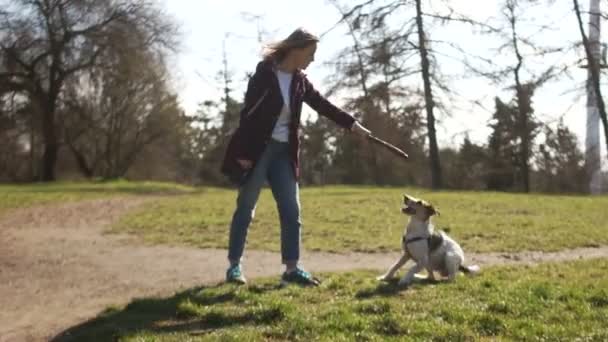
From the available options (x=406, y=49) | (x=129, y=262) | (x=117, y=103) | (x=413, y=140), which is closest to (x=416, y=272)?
(x=129, y=262)

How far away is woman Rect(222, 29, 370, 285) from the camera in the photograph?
5.85m

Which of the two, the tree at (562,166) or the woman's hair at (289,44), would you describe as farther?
the tree at (562,166)

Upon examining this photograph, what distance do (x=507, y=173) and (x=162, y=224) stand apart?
31586mm

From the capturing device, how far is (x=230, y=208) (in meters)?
17.7

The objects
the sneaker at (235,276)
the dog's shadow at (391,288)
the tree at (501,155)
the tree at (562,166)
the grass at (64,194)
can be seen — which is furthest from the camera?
the tree at (501,155)

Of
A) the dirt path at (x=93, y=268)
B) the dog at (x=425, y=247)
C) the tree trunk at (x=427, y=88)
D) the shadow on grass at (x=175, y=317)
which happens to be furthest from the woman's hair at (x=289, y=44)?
the tree trunk at (x=427, y=88)

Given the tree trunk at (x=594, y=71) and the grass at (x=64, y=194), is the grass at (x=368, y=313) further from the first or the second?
the tree trunk at (x=594, y=71)

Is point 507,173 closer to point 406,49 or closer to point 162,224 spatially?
point 406,49

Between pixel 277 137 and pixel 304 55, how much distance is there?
2.38ft

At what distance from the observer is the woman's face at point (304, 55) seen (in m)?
5.91

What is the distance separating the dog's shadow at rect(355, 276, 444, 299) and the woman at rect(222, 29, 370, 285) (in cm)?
53

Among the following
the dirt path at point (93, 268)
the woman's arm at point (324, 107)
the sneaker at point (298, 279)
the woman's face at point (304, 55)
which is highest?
the woman's face at point (304, 55)

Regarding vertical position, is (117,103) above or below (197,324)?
above

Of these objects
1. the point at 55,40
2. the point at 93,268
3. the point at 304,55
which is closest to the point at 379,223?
the point at 93,268
